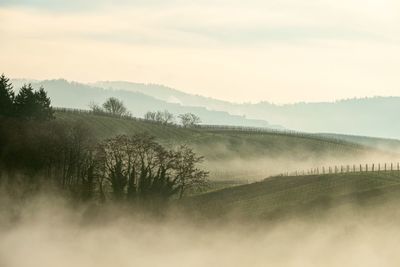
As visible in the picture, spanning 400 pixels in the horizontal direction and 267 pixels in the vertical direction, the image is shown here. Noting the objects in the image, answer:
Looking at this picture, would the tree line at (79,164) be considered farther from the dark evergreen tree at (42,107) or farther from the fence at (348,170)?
the fence at (348,170)

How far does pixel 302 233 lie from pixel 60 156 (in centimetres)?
5037

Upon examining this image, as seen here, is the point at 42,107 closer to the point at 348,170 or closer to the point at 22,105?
the point at 22,105

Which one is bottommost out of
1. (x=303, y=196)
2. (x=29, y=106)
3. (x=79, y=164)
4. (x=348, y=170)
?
(x=303, y=196)

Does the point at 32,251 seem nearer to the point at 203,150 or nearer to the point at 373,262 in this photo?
the point at 373,262

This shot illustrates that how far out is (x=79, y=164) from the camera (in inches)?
4702

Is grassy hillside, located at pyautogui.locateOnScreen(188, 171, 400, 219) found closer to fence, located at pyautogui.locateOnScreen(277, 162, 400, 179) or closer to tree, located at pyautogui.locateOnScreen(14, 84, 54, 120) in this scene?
fence, located at pyautogui.locateOnScreen(277, 162, 400, 179)

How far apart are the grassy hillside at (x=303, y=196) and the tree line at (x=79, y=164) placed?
259 inches

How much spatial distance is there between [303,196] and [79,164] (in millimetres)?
36198

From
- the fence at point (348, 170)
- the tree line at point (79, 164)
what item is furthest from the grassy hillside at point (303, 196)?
the tree line at point (79, 164)

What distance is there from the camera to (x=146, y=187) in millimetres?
97250

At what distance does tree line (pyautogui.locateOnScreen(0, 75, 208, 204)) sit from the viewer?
98.9m

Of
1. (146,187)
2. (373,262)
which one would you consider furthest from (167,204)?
(373,262)

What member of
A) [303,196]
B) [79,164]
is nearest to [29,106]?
[79,164]

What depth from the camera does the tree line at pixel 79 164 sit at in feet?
325
